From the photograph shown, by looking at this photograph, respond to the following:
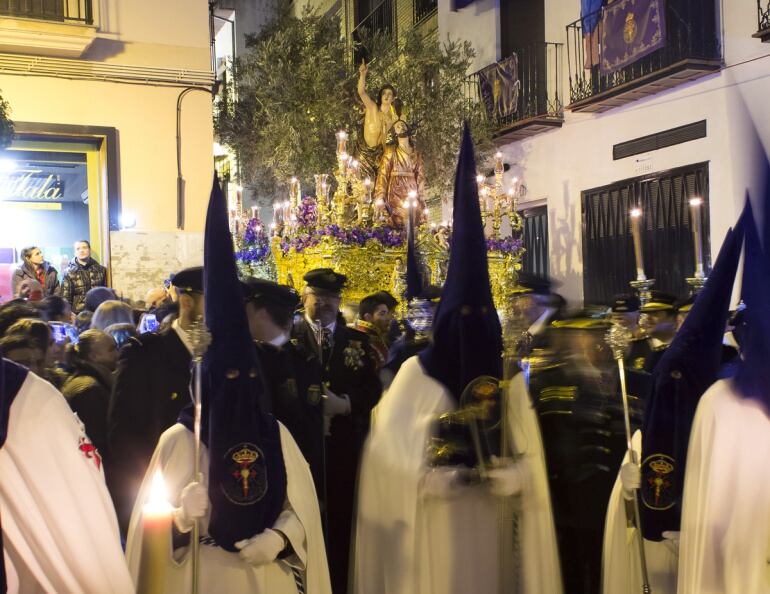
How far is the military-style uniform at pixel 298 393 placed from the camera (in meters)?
4.13

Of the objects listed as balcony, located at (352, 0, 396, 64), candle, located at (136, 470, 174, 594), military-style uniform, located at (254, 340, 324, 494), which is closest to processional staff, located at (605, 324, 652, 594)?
military-style uniform, located at (254, 340, 324, 494)

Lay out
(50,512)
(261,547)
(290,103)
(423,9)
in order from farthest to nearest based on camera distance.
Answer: (423,9) → (290,103) → (261,547) → (50,512)

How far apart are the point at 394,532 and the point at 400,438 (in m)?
0.42

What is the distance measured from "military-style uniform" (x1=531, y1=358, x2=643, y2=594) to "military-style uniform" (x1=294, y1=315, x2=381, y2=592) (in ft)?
4.21

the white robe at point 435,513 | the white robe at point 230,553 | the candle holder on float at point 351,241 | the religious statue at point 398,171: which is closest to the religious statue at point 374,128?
the religious statue at point 398,171

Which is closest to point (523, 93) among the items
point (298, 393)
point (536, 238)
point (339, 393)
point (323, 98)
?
point (536, 238)

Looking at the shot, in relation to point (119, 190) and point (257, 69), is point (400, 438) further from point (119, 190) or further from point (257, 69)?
point (257, 69)

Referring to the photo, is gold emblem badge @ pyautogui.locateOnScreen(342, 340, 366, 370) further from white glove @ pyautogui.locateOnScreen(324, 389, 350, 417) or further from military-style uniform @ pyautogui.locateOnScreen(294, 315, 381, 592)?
white glove @ pyautogui.locateOnScreen(324, 389, 350, 417)

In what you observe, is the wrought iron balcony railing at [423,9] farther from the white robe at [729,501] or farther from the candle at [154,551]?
the candle at [154,551]

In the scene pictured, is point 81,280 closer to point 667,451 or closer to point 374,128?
point 374,128

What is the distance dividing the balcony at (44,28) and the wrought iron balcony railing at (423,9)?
1070 centimetres

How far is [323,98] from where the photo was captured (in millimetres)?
18406

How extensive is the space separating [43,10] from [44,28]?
33cm

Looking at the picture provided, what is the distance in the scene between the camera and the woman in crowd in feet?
14.2
